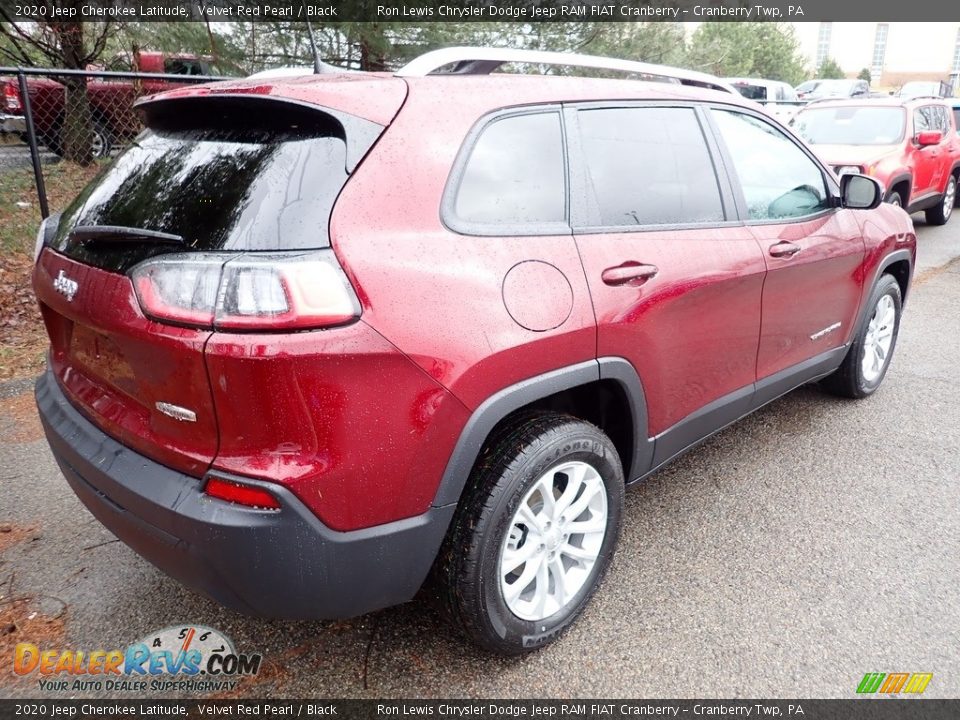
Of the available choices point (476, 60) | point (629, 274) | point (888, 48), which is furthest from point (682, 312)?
point (888, 48)

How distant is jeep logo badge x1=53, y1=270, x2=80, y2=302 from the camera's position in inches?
79.6

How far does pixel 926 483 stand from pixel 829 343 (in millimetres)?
799

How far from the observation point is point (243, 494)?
5.62ft

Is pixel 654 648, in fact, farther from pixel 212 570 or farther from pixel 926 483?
pixel 926 483

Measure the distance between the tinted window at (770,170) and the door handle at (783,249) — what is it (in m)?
0.14

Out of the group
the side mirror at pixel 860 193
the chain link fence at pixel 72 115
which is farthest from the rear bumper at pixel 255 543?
the chain link fence at pixel 72 115

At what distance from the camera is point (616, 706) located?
212 cm

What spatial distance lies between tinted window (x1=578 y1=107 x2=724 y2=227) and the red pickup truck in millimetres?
5421

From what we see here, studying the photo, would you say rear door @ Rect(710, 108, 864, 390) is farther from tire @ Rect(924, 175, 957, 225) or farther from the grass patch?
tire @ Rect(924, 175, 957, 225)

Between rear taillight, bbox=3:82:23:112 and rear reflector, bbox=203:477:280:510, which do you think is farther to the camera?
rear taillight, bbox=3:82:23:112

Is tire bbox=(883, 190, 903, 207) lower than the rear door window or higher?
lower

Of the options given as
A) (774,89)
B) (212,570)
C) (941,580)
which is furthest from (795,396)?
(774,89)

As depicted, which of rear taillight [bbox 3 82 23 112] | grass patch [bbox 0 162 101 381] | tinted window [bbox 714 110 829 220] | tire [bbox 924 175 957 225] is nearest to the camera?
tinted window [bbox 714 110 829 220]

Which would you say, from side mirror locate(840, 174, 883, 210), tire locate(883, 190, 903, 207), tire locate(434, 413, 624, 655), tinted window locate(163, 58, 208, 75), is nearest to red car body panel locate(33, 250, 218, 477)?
tire locate(434, 413, 624, 655)
